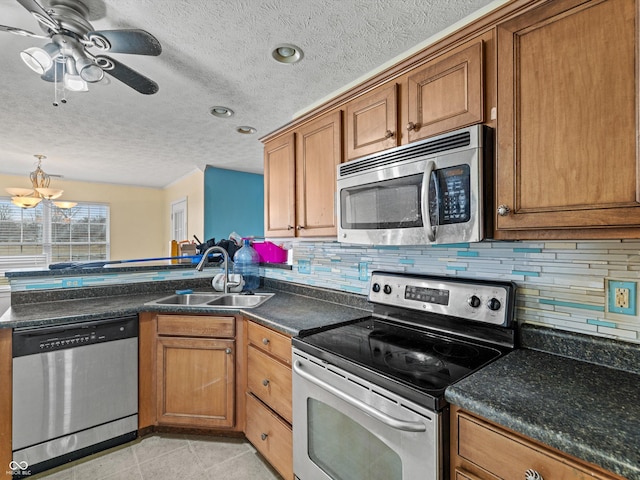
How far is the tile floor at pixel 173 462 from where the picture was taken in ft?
5.85

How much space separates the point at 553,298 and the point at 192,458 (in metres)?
2.12

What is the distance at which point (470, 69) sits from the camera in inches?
46.8

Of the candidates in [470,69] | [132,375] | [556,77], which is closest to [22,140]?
[132,375]

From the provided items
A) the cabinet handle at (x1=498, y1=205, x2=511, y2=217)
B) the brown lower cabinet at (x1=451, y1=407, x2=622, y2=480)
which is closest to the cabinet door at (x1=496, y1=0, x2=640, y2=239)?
the cabinet handle at (x1=498, y1=205, x2=511, y2=217)

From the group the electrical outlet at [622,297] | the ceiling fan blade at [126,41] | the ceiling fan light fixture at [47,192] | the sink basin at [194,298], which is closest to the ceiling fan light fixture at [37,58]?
the ceiling fan blade at [126,41]

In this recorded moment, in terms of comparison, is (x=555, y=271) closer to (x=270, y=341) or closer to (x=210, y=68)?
(x=270, y=341)

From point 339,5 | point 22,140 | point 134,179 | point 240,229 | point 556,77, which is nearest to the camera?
point 556,77

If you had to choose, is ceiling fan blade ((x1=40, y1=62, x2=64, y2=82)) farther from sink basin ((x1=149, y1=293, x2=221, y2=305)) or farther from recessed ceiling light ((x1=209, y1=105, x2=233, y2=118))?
sink basin ((x1=149, y1=293, x2=221, y2=305))

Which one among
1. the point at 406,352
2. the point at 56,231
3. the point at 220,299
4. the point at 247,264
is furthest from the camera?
the point at 56,231

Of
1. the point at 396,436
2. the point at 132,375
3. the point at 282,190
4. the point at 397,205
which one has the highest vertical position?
the point at 282,190

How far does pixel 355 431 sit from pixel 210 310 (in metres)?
1.20

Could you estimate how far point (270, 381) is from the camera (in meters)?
1.75

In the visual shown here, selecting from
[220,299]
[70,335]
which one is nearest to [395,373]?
[220,299]

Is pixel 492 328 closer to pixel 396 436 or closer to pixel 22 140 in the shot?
pixel 396 436
